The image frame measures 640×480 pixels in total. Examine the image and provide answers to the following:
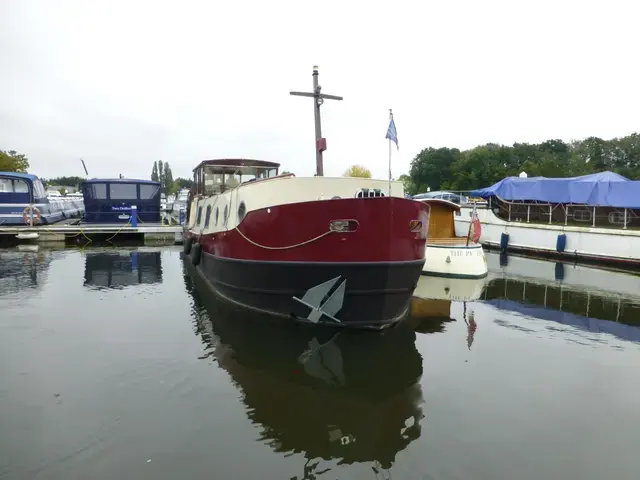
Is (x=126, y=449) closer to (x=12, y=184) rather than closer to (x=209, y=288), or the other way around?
(x=209, y=288)

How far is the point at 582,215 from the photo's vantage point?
2228 centimetres

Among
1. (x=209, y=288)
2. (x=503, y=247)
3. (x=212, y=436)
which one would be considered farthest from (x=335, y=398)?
(x=503, y=247)

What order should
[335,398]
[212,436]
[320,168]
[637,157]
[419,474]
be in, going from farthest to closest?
[637,157], [320,168], [335,398], [212,436], [419,474]

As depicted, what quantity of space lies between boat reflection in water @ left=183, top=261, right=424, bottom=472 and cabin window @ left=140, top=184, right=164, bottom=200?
61.1ft

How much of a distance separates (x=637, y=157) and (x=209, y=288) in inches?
2328

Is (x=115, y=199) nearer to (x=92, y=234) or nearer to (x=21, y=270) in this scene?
(x=92, y=234)

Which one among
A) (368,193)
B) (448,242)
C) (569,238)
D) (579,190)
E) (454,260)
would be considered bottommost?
(454,260)

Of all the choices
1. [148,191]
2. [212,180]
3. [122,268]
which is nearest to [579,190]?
[212,180]

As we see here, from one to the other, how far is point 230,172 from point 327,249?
7081 mm

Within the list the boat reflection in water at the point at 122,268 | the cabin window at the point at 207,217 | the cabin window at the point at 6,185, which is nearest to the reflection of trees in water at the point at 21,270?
the boat reflection in water at the point at 122,268

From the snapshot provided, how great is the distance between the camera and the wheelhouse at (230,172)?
13.4 metres

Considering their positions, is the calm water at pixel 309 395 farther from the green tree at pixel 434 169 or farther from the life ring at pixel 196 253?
the green tree at pixel 434 169

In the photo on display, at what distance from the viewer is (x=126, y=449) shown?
180 inches

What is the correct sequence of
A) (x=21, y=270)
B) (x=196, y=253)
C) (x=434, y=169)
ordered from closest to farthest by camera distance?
(x=196, y=253)
(x=21, y=270)
(x=434, y=169)
